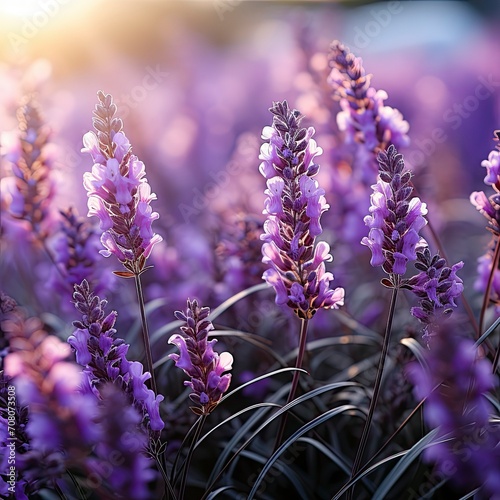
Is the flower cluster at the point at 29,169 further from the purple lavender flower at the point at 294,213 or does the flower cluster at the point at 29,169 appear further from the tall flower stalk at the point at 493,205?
the tall flower stalk at the point at 493,205

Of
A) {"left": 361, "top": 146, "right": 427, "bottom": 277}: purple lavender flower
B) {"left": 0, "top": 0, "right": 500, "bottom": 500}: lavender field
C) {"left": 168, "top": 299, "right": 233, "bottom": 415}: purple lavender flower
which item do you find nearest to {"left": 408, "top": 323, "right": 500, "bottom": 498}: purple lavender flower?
{"left": 0, "top": 0, "right": 500, "bottom": 500}: lavender field

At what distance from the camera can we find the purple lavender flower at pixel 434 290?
1384 mm

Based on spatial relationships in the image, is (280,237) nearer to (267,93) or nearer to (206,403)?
(206,403)

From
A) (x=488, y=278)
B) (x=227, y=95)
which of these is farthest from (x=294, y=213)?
(x=227, y=95)

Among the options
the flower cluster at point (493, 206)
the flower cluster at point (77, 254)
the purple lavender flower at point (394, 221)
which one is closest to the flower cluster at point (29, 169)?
the flower cluster at point (77, 254)

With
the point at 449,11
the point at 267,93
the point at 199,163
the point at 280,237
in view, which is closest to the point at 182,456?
the point at 280,237

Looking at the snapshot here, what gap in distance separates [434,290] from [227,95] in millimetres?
3928

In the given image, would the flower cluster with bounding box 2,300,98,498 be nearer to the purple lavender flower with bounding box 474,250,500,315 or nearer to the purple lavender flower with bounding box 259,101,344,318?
the purple lavender flower with bounding box 259,101,344,318

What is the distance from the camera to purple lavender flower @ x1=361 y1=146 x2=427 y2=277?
1.36 m

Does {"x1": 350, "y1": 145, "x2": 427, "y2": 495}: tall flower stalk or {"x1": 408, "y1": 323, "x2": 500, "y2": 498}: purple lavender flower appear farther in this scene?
{"x1": 350, "y1": 145, "x2": 427, "y2": 495}: tall flower stalk

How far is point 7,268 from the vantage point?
2.87 meters

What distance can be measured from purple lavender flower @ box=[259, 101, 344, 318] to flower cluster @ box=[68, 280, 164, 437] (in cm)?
34

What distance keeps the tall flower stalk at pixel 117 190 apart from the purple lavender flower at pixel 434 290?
1.88 ft

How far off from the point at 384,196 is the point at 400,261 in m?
0.14
